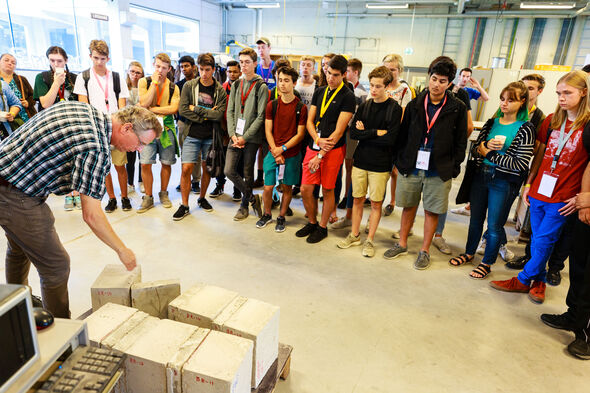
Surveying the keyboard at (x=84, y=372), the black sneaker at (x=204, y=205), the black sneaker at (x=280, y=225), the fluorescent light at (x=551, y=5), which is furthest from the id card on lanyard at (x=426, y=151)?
the fluorescent light at (x=551, y=5)

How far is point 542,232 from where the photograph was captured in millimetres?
2389

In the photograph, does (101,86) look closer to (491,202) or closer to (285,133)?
(285,133)

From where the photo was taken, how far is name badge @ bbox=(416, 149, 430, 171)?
2707 mm

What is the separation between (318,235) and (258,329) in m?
2.00

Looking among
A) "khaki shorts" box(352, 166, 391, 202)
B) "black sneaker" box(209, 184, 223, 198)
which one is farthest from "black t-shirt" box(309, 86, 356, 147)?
"black sneaker" box(209, 184, 223, 198)

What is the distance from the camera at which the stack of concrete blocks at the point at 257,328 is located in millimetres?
1369

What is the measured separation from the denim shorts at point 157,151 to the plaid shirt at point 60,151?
216 centimetres

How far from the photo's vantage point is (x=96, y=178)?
147 centimetres

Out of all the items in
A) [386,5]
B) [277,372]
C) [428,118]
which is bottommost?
[277,372]

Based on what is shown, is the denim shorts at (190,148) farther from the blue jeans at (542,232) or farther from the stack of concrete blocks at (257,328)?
the blue jeans at (542,232)

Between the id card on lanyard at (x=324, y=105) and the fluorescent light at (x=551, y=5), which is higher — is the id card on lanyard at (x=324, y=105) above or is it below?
below

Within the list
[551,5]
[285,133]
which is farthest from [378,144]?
[551,5]

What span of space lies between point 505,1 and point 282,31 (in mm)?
6669

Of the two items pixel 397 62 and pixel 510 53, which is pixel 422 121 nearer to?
pixel 397 62
